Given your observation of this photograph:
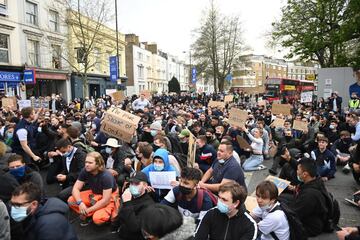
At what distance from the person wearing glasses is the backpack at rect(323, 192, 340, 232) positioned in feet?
11.2

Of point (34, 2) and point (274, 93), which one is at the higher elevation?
point (34, 2)

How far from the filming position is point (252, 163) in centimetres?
852

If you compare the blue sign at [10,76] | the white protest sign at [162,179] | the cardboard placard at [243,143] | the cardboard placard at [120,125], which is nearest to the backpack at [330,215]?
the white protest sign at [162,179]

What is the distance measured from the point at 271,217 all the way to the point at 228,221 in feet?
2.13

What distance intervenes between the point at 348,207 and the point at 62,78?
26823 millimetres

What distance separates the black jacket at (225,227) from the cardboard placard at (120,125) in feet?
13.1

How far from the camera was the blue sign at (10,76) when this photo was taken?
21.0 metres

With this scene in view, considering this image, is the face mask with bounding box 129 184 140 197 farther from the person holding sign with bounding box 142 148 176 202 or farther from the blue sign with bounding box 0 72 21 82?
the blue sign with bounding box 0 72 21 82

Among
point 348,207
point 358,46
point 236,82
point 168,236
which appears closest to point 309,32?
point 358,46

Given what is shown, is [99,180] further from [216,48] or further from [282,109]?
A: [216,48]

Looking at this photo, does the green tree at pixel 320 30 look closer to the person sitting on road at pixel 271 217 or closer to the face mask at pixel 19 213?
the person sitting on road at pixel 271 217

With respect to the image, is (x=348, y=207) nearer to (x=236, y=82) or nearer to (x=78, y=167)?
(x=78, y=167)

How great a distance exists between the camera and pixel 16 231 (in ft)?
10.6

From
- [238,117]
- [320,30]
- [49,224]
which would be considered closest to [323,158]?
[238,117]
